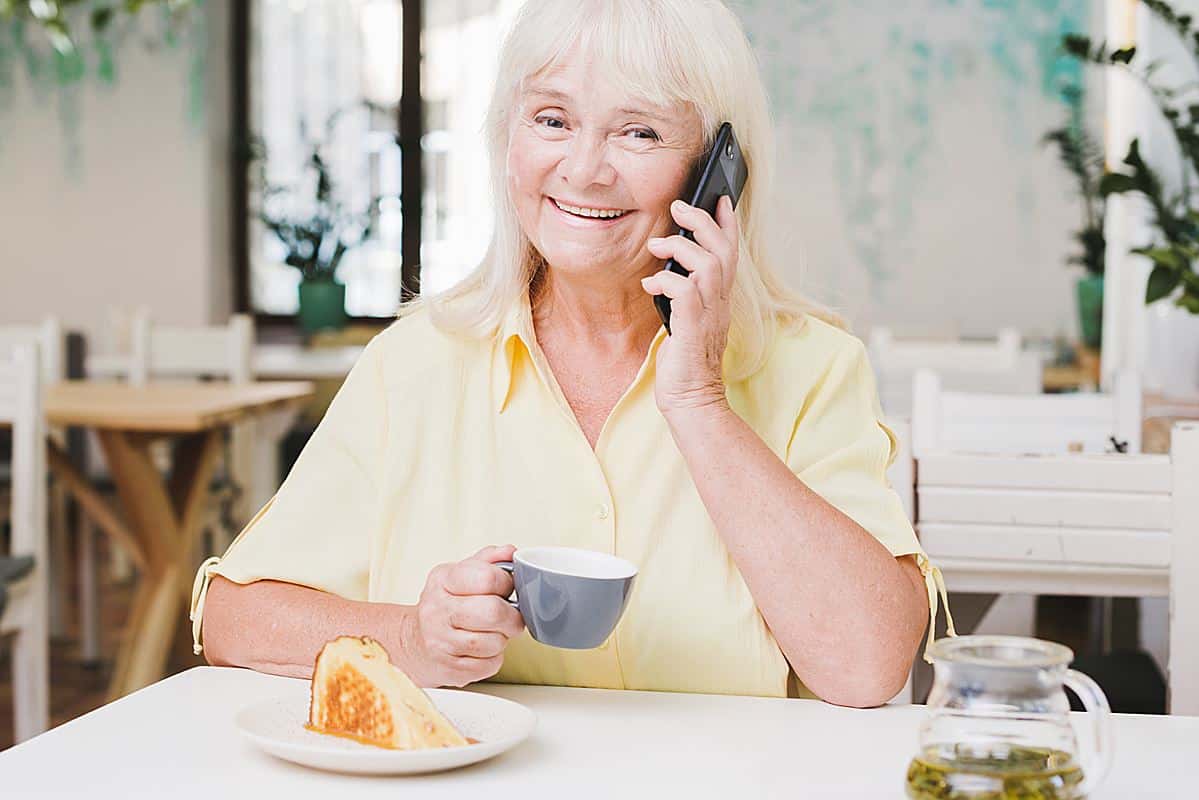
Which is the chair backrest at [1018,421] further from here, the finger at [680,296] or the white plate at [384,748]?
the white plate at [384,748]

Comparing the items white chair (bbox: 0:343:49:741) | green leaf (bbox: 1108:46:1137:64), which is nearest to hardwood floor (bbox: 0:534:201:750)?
white chair (bbox: 0:343:49:741)

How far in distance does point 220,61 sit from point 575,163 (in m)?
5.50

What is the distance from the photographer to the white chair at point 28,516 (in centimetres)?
264

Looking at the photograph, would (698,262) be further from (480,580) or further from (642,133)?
(480,580)

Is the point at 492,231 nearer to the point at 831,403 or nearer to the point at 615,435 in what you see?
the point at 615,435

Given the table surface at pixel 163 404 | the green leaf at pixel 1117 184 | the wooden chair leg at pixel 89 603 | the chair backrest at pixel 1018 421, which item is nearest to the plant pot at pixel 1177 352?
the green leaf at pixel 1117 184

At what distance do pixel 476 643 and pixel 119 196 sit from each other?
222 inches

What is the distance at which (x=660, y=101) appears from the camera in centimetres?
119

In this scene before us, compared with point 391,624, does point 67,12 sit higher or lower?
higher

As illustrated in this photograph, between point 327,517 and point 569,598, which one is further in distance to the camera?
point 327,517

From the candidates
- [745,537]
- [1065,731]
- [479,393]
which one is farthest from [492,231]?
[1065,731]

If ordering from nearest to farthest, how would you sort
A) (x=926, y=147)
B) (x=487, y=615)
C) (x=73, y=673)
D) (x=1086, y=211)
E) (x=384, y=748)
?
(x=384, y=748)
(x=487, y=615)
(x=73, y=673)
(x=1086, y=211)
(x=926, y=147)

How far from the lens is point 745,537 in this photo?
1.11 metres

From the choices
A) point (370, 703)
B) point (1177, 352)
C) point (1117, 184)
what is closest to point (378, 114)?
point (1177, 352)
